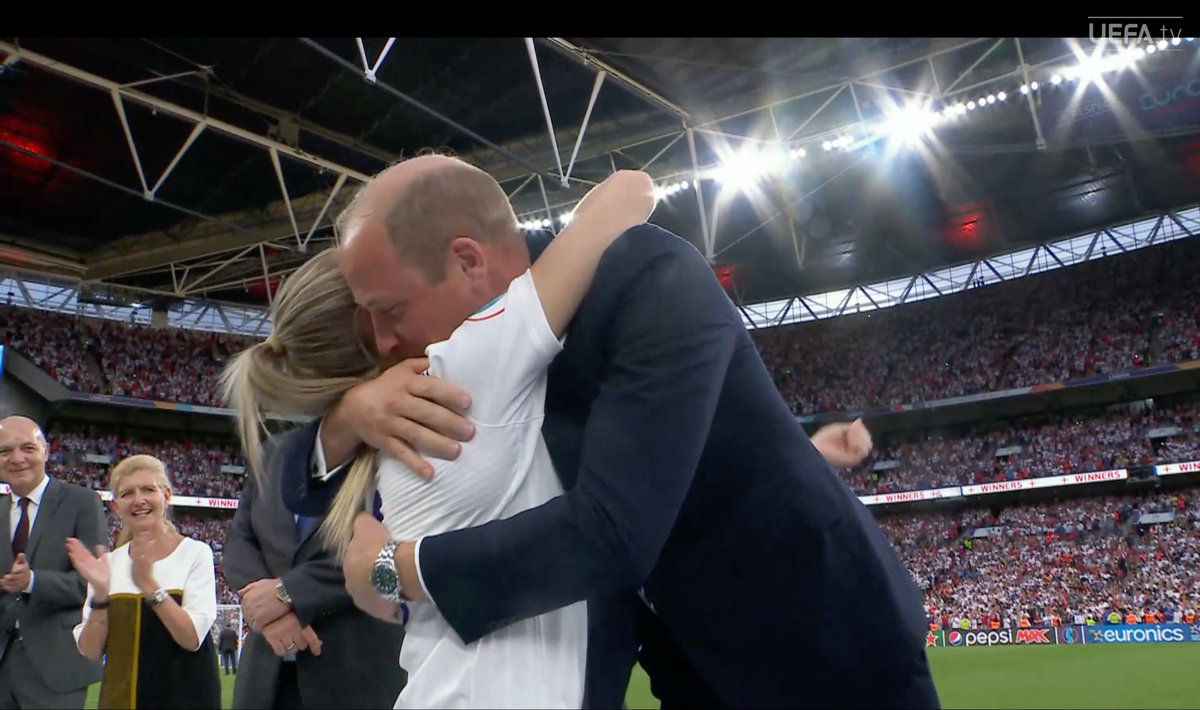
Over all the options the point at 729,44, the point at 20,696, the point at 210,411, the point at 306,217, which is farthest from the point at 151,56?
the point at 210,411

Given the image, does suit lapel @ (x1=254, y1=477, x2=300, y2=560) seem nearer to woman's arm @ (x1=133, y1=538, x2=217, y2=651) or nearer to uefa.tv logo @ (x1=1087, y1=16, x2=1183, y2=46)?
woman's arm @ (x1=133, y1=538, x2=217, y2=651)

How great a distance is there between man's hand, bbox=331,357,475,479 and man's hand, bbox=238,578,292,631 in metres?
1.48

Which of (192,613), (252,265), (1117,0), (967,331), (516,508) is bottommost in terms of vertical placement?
(516,508)

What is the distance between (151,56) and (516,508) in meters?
14.6

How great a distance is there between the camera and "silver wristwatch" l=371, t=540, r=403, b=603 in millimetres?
1120

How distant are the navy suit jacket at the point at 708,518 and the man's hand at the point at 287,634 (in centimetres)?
163

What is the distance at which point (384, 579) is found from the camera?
3.71 ft

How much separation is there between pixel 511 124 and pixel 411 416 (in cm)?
1475

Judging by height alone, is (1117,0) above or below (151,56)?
below

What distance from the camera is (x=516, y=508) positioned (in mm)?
1108

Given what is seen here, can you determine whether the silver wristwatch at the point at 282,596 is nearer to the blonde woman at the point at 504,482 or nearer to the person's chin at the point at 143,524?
the blonde woman at the point at 504,482

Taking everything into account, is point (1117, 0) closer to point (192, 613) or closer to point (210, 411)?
point (192, 613)

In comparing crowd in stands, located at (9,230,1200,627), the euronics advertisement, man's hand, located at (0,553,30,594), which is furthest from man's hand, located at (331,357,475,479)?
crowd in stands, located at (9,230,1200,627)

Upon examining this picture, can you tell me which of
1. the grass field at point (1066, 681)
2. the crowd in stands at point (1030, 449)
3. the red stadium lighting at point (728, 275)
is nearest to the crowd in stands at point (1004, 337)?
the crowd in stands at point (1030, 449)
